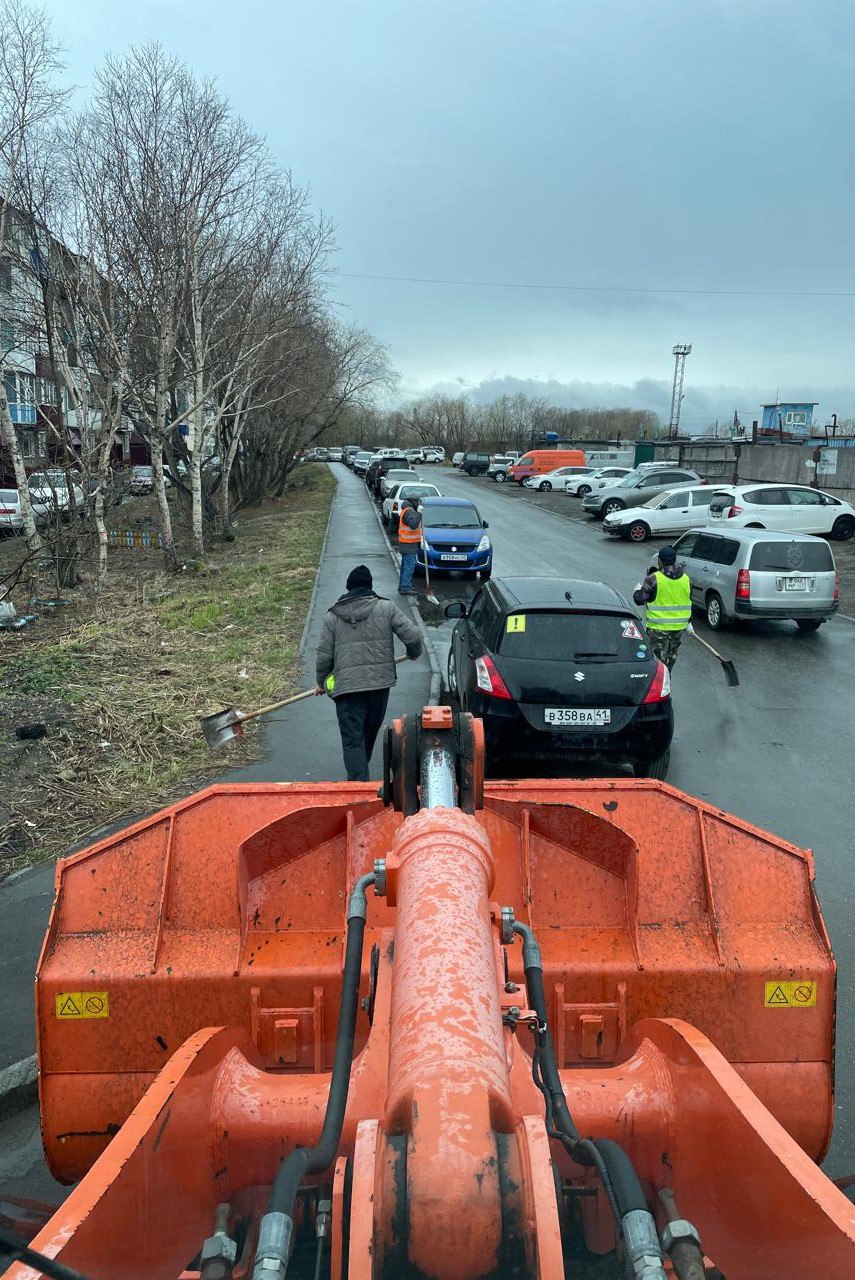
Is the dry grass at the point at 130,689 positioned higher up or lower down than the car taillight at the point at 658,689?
lower down

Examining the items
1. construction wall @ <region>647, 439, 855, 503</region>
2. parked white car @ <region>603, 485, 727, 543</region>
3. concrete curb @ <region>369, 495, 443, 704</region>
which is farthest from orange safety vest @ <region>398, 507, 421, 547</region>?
construction wall @ <region>647, 439, 855, 503</region>

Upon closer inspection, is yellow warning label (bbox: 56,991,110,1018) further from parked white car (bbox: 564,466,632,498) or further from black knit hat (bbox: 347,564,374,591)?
parked white car (bbox: 564,466,632,498)

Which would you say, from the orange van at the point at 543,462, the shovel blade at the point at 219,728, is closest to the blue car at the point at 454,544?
the shovel blade at the point at 219,728

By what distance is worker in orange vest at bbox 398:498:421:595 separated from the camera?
661 inches

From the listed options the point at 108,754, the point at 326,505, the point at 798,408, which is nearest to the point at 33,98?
the point at 108,754

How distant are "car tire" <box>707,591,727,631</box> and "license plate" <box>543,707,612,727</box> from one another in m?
7.96

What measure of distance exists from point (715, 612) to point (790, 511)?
11336mm

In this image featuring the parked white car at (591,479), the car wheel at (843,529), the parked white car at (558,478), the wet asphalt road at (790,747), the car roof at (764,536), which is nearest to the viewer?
the wet asphalt road at (790,747)

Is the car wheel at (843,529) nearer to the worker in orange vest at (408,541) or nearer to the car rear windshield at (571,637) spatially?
the worker in orange vest at (408,541)

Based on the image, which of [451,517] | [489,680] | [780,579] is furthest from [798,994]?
[451,517]

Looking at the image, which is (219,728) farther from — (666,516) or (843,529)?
(666,516)

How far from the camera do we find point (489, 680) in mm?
7215

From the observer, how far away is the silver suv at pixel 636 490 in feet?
107

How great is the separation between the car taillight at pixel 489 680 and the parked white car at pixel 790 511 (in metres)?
18.1
